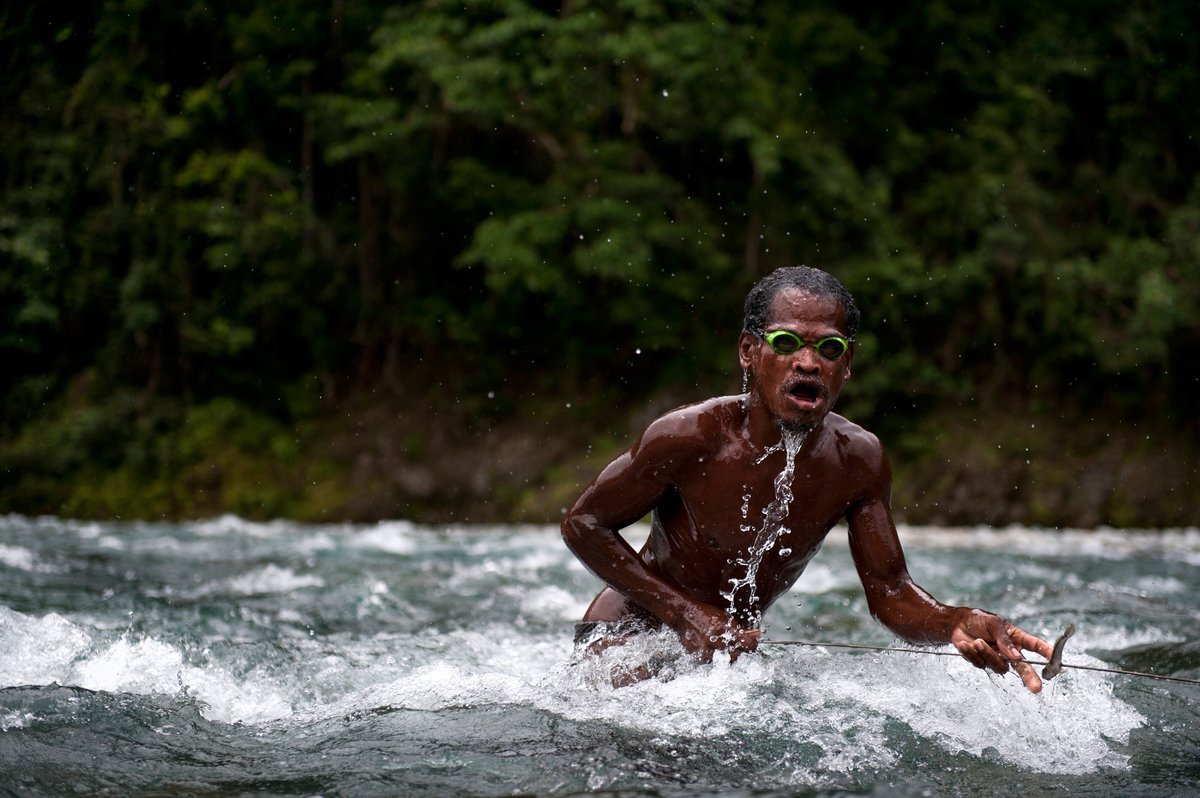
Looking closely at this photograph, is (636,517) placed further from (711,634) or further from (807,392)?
(807,392)

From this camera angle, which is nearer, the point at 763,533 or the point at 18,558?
the point at 763,533

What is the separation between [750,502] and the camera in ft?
11.6

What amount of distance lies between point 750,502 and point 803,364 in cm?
55

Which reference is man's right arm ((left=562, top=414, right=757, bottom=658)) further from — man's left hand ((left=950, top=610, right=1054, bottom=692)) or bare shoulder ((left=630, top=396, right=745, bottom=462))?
man's left hand ((left=950, top=610, right=1054, bottom=692))

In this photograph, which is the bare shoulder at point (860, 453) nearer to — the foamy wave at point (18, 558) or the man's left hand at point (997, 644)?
the man's left hand at point (997, 644)

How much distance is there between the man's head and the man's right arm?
0.37 m

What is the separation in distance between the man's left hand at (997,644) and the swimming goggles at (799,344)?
2.68 ft

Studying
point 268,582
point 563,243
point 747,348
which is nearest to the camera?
point 747,348

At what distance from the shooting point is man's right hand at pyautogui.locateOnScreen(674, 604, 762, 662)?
11.1ft

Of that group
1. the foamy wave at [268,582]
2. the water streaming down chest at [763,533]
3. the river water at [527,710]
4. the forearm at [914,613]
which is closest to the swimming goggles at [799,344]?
the water streaming down chest at [763,533]

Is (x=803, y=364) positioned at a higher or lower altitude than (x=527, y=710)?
higher

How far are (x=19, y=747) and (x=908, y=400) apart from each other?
502 inches

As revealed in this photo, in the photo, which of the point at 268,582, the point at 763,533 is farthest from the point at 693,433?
the point at 268,582

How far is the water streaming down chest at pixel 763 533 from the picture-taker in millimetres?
3479
